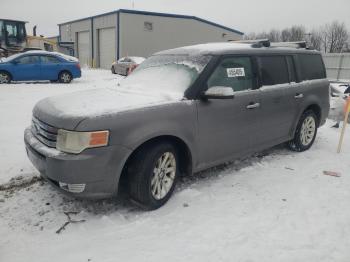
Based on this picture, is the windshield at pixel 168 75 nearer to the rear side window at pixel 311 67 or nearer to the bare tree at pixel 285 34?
the rear side window at pixel 311 67

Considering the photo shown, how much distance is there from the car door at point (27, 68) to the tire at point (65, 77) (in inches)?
39.9

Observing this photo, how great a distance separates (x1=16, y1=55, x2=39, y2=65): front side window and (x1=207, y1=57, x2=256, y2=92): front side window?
12.9m

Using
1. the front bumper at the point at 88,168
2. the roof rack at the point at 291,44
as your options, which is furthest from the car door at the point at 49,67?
the front bumper at the point at 88,168

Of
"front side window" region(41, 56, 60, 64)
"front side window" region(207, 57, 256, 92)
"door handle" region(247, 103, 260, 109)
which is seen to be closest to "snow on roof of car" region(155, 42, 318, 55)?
"front side window" region(207, 57, 256, 92)

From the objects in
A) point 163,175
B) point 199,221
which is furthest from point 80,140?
point 199,221

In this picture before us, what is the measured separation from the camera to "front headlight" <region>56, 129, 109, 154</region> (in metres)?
3.11

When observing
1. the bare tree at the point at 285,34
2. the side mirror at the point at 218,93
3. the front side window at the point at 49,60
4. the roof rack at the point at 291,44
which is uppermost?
the bare tree at the point at 285,34

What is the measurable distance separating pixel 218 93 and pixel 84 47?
115 feet

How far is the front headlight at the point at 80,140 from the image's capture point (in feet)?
10.2

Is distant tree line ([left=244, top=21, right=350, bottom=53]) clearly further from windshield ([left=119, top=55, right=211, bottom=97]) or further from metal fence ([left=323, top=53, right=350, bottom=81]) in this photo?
windshield ([left=119, top=55, right=211, bottom=97])

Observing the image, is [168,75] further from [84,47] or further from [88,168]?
[84,47]

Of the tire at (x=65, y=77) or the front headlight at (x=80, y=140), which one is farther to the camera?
the tire at (x=65, y=77)

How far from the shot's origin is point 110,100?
3.73 metres

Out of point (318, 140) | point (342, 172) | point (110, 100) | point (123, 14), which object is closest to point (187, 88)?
point (110, 100)
